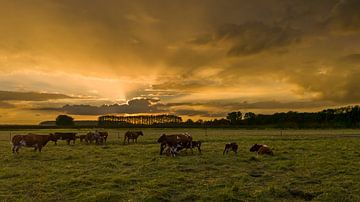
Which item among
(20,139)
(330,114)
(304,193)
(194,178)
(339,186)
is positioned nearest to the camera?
(304,193)

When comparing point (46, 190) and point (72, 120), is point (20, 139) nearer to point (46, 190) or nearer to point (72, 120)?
point (46, 190)

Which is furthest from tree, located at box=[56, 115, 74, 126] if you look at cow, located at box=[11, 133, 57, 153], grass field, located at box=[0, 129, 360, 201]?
grass field, located at box=[0, 129, 360, 201]

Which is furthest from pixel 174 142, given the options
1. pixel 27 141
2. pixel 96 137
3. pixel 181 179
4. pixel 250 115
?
pixel 250 115

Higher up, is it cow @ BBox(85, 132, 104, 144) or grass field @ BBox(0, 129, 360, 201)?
cow @ BBox(85, 132, 104, 144)

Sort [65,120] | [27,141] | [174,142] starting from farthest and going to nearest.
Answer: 1. [65,120]
2. [27,141]
3. [174,142]

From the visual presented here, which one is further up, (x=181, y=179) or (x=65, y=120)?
(x=65, y=120)

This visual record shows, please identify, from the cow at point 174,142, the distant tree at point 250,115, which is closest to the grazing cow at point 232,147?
the cow at point 174,142

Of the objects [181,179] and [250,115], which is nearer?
[181,179]

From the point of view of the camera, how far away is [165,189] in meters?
14.2

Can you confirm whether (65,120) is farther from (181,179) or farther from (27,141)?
(181,179)

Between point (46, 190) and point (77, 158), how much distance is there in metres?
10.9

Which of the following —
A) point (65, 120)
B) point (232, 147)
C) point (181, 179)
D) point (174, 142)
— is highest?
point (65, 120)

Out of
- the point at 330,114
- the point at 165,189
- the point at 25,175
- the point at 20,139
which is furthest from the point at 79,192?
the point at 330,114

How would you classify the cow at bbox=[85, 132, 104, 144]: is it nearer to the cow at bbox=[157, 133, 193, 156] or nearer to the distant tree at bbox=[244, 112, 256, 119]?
the cow at bbox=[157, 133, 193, 156]
